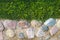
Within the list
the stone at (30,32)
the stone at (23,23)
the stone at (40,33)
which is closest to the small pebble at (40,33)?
the stone at (40,33)

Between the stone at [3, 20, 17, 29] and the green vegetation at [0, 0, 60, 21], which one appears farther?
the stone at [3, 20, 17, 29]

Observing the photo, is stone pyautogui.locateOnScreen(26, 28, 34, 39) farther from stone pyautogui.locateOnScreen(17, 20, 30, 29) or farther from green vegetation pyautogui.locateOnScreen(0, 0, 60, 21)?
green vegetation pyautogui.locateOnScreen(0, 0, 60, 21)

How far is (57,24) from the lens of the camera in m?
4.83

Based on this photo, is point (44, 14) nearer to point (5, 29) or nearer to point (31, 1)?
point (31, 1)

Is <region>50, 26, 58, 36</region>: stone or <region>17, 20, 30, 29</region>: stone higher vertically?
<region>17, 20, 30, 29</region>: stone

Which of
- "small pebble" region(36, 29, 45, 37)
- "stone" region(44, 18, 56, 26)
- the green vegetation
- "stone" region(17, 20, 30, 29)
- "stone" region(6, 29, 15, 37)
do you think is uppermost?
the green vegetation

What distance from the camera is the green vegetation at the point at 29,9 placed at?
15.8 ft

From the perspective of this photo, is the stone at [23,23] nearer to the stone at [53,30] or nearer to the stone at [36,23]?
the stone at [36,23]

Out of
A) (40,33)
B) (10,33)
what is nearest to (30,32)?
(40,33)

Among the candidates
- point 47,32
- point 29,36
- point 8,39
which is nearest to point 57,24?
point 47,32

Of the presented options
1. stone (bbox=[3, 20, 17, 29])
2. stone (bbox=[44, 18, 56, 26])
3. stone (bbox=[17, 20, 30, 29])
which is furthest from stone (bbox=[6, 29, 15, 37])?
stone (bbox=[44, 18, 56, 26])

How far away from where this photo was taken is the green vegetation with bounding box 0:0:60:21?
482 centimetres

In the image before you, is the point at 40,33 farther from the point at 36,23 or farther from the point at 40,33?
the point at 36,23

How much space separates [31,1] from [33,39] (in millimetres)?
640
